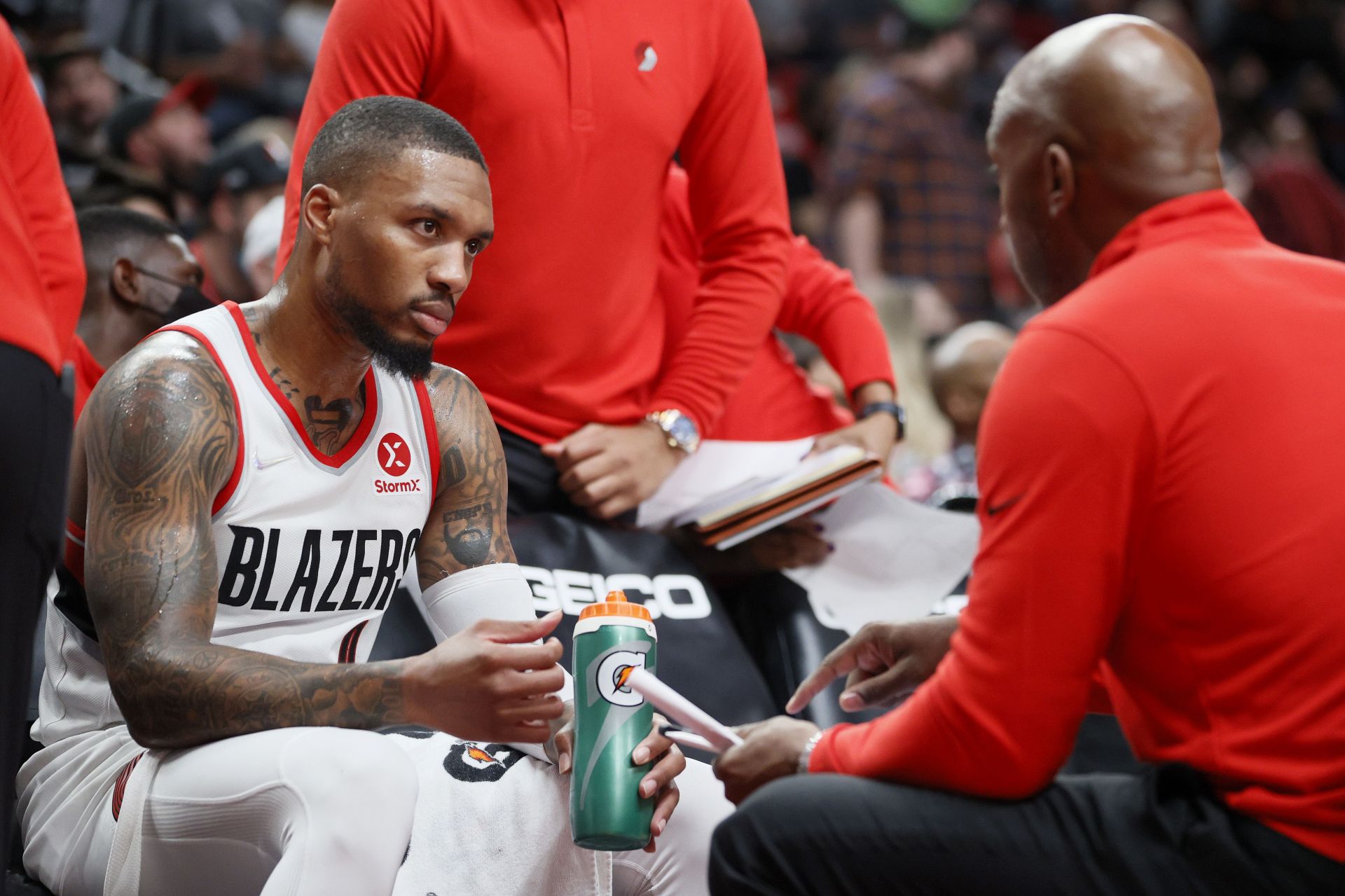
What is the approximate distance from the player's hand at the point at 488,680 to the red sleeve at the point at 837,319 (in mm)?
1854

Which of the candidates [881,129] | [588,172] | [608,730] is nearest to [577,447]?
[588,172]

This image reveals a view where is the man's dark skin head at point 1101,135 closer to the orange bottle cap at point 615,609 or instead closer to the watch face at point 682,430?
the orange bottle cap at point 615,609

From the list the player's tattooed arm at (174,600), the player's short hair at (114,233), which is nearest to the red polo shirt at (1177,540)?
the player's tattooed arm at (174,600)

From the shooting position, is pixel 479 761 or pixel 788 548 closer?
pixel 479 761

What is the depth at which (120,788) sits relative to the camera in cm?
191

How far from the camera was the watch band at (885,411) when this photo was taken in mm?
3408

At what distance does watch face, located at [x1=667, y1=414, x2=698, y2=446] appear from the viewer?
2967 millimetres

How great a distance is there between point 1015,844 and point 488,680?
2.10 ft

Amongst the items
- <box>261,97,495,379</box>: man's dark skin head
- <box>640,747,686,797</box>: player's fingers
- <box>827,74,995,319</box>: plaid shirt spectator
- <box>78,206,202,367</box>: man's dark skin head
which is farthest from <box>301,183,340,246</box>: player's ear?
<box>827,74,995,319</box>: plaid shirt spectator

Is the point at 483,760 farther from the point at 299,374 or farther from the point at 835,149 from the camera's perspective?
the point at 835,149

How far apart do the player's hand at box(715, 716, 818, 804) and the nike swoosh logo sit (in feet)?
1.31

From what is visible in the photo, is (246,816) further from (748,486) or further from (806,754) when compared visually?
(748,486)

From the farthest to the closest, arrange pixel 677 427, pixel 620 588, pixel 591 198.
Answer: pixel 677 427 → pixel 591 198 → pixel 620 588

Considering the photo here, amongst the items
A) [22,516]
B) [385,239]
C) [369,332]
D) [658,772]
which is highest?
[385,239]
